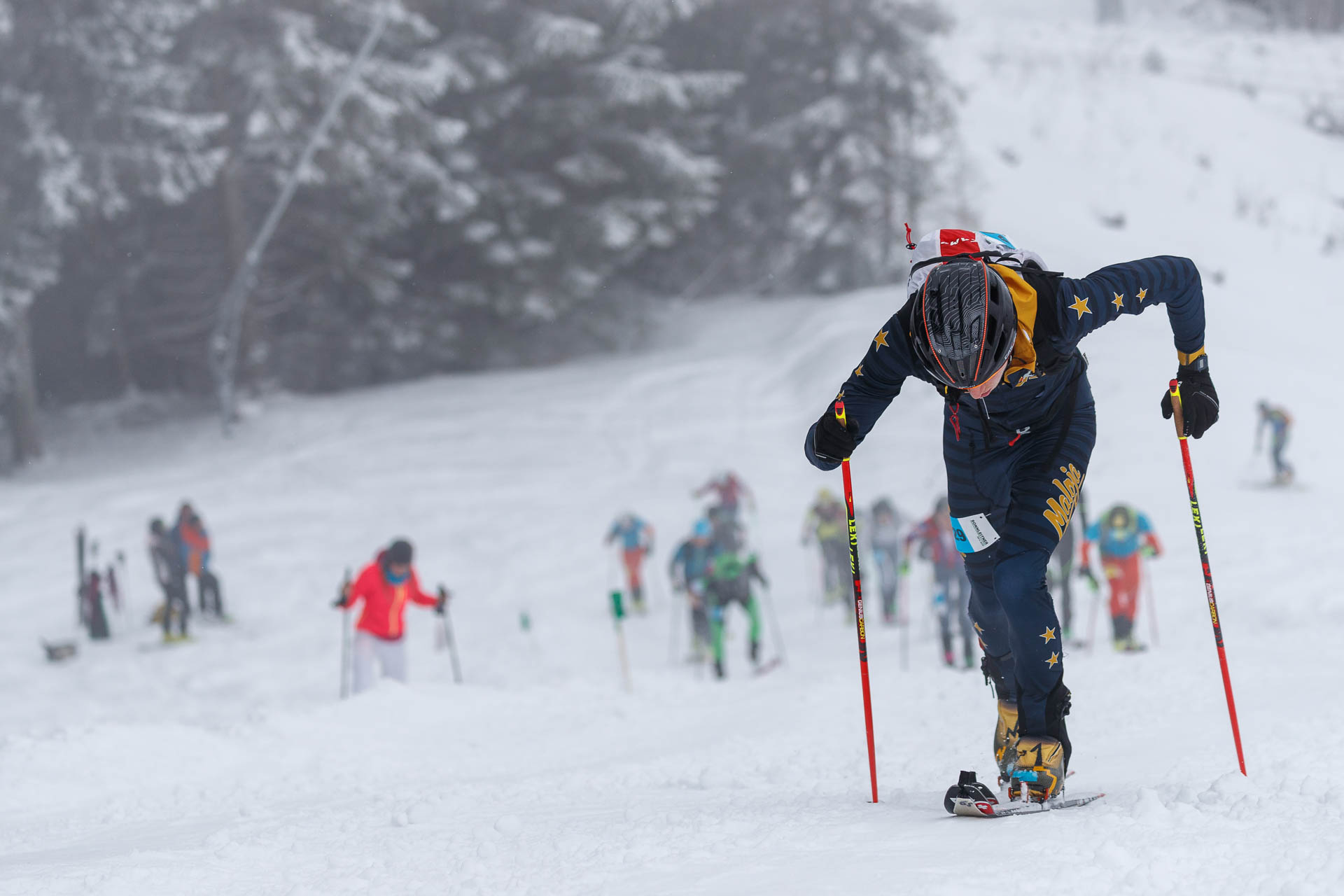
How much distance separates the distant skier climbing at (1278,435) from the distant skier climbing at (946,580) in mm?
6491

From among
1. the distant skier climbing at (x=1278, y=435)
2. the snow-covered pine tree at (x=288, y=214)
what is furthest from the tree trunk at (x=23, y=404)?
the distant skier climbing at (x=1278, y=435)

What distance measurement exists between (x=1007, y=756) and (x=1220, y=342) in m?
A: 18.2

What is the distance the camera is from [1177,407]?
3754mm

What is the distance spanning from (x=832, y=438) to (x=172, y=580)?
452 inches

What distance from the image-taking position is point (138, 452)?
79.1 feet

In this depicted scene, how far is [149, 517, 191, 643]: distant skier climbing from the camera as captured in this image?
1303 cm

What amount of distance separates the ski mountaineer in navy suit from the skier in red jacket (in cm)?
644

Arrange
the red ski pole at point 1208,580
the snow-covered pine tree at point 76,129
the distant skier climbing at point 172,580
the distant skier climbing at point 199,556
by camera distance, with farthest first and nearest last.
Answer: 1. the snow-covered pine tree at point 76,129
2. the distant skier climbing at point 199,556
3. the distant skier climbing at point 172,580
4. the red ski pole at point 1208,580

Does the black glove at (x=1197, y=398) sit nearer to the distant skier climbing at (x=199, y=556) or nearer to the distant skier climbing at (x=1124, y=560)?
the distant skier climbing at (x=1124, y=560)

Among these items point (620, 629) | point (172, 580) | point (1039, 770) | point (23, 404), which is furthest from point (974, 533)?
point (23, 404)

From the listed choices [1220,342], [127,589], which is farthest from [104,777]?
[1220,342]

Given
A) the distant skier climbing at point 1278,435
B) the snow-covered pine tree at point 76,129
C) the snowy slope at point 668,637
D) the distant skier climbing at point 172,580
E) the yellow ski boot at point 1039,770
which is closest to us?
the snowy slope at point 668,637

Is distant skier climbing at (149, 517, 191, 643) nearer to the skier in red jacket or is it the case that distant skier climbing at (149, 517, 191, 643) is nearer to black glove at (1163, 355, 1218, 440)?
the skier in red jacket

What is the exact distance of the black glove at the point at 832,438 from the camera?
3.65 metres
